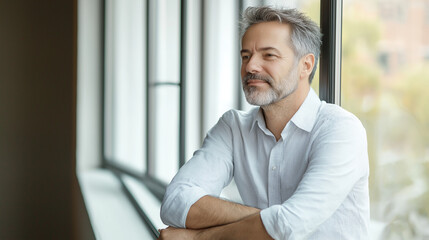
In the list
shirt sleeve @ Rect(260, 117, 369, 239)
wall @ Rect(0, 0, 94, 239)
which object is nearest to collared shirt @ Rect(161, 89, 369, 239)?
shirt sleeve @ Rect(260, 117, 369, 239)

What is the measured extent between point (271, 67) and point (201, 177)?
37 cm

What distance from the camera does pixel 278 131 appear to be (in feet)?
4.53

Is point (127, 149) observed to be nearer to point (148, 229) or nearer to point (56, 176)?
point (56, 176)

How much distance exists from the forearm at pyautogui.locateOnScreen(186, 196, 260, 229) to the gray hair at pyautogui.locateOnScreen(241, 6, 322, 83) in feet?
1.42

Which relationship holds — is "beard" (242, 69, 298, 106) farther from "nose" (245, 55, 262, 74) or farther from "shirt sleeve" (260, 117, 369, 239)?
"shirt sleeve" (260, 117, 369, 239)

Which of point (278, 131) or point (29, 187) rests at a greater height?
point (278, 131)

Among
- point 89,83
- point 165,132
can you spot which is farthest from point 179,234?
point 89,83

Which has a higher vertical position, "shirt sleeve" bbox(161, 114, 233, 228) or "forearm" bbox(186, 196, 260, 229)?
"shirt sleeve" bbox(161, 114, 233, 228)

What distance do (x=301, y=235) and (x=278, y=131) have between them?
0.35 metres

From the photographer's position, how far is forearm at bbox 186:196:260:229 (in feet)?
4.08

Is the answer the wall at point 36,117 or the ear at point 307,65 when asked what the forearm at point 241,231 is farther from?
the wall at point 36,117

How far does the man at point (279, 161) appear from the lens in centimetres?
113

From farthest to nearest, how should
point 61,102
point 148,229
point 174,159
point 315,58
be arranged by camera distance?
point 61,102
point 174,159
point 148,229
point 315,58

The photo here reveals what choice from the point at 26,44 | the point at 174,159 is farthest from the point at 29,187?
the point at 174,159
